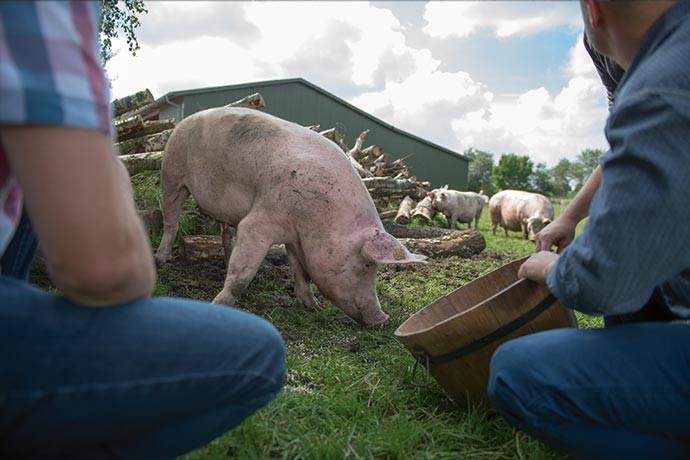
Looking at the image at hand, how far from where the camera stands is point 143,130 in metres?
7.02

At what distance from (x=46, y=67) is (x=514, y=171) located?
78321 mm

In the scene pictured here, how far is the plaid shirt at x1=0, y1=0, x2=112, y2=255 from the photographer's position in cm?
92

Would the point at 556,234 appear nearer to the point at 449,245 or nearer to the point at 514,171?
the point at 449,245

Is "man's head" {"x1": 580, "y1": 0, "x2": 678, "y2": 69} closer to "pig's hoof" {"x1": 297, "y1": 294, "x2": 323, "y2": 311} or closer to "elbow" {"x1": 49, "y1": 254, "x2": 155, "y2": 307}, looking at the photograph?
"elbow" {"x1": 49, "y1": 254, "x2": 155, "y2": 307}

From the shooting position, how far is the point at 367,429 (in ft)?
7.48

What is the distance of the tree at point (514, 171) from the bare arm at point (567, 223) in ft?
244

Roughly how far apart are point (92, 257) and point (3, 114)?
28cm

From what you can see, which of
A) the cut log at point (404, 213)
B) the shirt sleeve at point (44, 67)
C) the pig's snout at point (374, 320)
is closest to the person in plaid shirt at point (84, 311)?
the shirt sleeve at point (44, 67)

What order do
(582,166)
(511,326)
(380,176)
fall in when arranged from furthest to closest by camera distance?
(582,166)
(380,176)
(511,326)

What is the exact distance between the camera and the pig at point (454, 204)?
1416 cm

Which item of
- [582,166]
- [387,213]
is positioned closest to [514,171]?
[582,166]

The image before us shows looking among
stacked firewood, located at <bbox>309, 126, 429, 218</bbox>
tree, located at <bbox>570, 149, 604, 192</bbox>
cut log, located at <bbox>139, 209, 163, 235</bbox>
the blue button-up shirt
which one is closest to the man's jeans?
the blue button-up shirt

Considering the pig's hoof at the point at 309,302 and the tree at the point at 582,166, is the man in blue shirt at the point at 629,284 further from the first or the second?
the tree at the point at 582,166

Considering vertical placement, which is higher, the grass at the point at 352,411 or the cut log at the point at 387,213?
the grass at the point at 352,411
